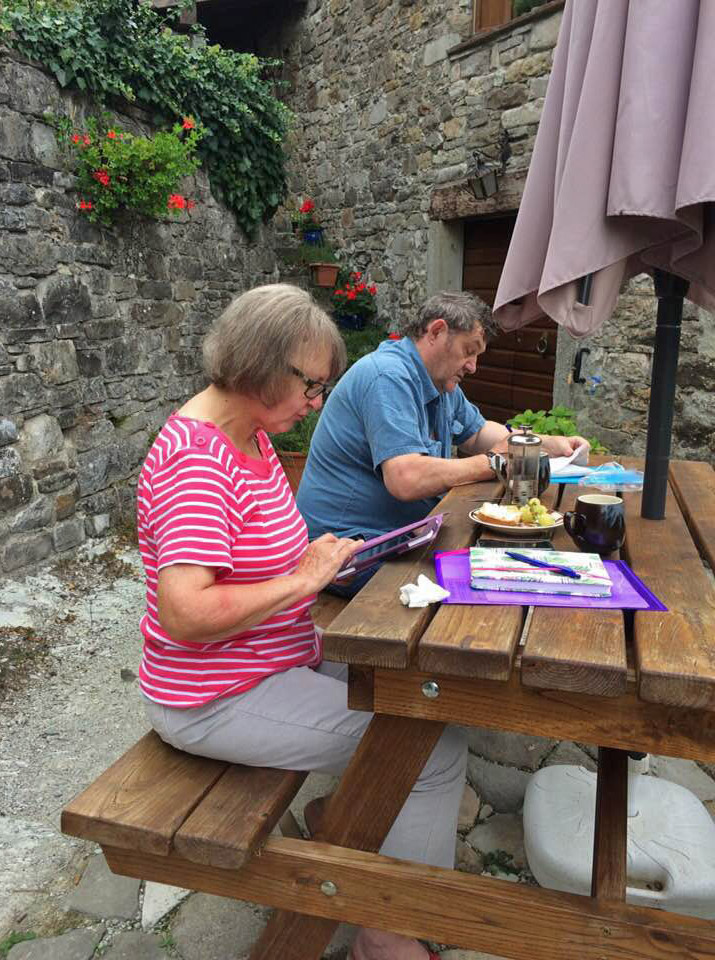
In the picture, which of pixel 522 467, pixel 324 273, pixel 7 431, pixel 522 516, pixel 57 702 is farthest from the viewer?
pixel 324 273

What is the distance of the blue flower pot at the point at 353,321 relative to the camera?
758 centimetres

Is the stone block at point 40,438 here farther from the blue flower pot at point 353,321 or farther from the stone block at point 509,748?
the blue flower pot at point 353,321

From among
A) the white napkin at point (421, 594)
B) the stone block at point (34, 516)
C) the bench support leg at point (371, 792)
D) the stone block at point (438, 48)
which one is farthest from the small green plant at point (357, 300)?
the bench support leg at point (371, 792)

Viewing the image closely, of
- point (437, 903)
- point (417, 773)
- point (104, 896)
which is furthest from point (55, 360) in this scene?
point (437, 903)

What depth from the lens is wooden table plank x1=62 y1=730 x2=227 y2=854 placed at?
1.24 meters

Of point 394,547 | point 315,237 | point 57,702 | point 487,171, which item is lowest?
A: point 57,702

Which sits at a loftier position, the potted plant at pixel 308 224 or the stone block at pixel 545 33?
the stone block at pixel 545 33

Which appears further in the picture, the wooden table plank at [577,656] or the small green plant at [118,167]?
the small green plant at [118,167]

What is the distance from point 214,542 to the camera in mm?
1277

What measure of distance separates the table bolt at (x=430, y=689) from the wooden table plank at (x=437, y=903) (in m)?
0.38

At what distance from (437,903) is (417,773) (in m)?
0.25

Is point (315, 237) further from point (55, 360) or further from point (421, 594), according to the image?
point (421, 594)

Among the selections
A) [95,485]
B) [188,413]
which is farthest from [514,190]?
[188,413]

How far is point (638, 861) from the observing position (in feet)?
5.64
